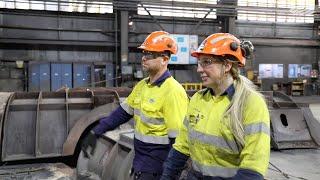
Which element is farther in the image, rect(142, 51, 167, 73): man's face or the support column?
the support column

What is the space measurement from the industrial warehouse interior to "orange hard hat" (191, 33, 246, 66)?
0.28ft

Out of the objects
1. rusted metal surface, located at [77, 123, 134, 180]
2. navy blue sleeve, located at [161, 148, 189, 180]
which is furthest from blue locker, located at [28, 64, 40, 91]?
navy blue sleeve, located at [161, 148, 189, 180]

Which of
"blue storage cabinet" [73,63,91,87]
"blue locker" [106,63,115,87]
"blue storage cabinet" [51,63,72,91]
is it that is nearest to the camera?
"blue storage cabinet" [51,63,72,91]

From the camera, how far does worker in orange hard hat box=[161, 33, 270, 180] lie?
1830 millimetres

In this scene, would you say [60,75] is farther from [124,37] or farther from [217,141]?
[217,141]

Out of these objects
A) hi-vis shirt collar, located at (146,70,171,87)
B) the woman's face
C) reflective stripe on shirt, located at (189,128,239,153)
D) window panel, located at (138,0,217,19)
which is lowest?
reflective stripe on shirt, located at (189,128,239,153)

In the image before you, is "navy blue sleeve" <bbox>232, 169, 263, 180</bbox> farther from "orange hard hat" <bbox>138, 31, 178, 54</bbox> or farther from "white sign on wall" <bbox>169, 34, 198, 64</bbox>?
"white sign on wall" <bbox>169, 34, 198, 64</bbox>

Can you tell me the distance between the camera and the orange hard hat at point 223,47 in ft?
6.73

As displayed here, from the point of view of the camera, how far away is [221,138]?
197 cm

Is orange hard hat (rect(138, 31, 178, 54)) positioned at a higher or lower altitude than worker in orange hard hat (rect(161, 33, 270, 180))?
higher

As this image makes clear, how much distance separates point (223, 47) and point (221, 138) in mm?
491

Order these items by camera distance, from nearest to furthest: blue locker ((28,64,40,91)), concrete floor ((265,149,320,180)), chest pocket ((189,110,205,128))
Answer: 1. chest pocket ((189,110,205,128))
2. concrete floor ((265,149,320,180))
3. blue locker ((28,64,40,91))

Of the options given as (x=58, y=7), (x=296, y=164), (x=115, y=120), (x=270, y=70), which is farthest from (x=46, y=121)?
(x=270, y=70)

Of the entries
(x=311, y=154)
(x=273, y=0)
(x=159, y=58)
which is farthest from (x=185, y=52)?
(x=159, y=58)
